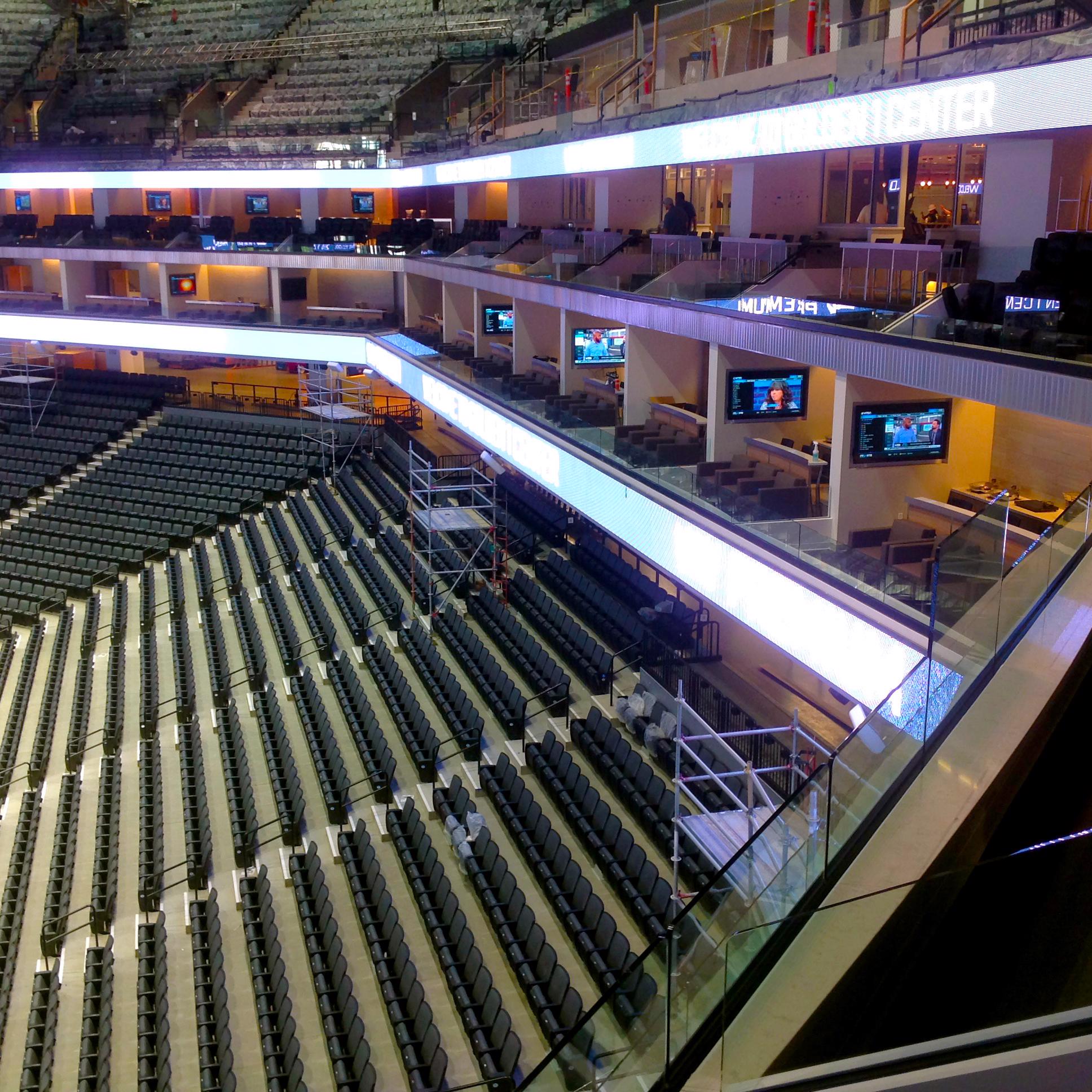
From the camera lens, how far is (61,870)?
12289 millimetres

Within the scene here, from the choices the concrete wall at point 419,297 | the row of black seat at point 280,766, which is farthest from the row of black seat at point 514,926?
the concrete wall at point 419,297

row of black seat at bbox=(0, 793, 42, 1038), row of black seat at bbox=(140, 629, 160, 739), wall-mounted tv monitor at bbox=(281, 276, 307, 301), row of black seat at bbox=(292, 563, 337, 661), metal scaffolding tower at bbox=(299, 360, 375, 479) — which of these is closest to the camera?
row of black seat at bbox=(0, 793, 42, 1038)

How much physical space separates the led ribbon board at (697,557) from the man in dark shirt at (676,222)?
3.77 m

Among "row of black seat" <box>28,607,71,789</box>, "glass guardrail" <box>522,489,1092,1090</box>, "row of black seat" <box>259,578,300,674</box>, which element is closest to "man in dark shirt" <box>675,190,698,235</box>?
"row of black seat" <box>259,578,300,674</box>

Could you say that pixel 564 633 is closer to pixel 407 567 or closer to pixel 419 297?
pixel 407 567

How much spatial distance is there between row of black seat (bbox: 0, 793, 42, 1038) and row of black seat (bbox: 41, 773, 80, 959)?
0.22 metres

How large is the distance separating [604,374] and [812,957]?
15531 millimetres

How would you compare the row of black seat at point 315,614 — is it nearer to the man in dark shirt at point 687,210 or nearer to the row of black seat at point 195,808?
the row of black seat at point 195,808

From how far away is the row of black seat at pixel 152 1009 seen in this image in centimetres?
873

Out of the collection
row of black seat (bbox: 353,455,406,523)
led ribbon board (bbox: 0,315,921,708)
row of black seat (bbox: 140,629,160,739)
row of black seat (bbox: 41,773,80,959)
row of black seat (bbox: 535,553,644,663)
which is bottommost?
row of black seat (bbox: 41,773,80,959)

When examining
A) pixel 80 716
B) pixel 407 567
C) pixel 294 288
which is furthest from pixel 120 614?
pixel 294 288

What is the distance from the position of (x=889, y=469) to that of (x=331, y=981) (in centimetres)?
674

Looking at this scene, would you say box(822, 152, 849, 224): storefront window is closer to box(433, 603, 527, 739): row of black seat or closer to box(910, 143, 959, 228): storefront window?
box(910, 143, 959, 228): storefront window

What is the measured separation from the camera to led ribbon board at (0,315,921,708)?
28.3 feet
